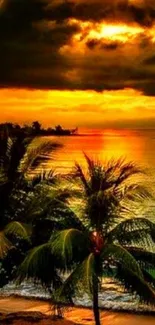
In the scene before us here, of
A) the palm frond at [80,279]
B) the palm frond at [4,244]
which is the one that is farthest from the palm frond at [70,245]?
the palm frond at [4,244]

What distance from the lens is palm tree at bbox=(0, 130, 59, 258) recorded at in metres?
18.3

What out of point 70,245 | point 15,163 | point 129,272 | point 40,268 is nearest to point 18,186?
point 15,163

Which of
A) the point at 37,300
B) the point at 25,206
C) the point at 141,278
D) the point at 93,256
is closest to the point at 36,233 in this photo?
the point at 25,206

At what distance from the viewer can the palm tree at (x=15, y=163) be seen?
18266 millimetres

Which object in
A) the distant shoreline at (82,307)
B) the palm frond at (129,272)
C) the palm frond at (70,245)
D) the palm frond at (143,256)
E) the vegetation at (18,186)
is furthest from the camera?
the distant shoreline at (82,307)

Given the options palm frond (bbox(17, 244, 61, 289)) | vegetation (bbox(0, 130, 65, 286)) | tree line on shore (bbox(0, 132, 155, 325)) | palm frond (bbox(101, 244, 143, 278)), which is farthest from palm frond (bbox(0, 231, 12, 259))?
palm frond (bbox(101, 244, 143, 278))

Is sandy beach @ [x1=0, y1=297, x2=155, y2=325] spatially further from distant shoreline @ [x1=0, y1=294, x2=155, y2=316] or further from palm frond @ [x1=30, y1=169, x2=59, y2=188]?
palm frond @ [x1=30, y1=169, x2=59, y2=188]

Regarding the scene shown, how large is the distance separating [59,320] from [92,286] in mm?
4785

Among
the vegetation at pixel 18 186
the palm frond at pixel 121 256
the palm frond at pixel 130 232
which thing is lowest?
the palm frond at pixel 121 256

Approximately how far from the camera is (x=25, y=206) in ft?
60.2

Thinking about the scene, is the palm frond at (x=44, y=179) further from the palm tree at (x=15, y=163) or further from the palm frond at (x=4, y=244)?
the palm frond at (x=4, y=244)

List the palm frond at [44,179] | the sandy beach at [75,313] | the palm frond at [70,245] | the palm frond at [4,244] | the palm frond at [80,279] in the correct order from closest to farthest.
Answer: the palm frond at [80,279] < the palm frond at [70,245] < the palm frond at [4,244] < the palm frond at [44,179] < the sandy beach at [75,313]

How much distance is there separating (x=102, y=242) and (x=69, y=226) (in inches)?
47.3

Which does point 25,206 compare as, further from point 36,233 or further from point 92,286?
point 92,286
